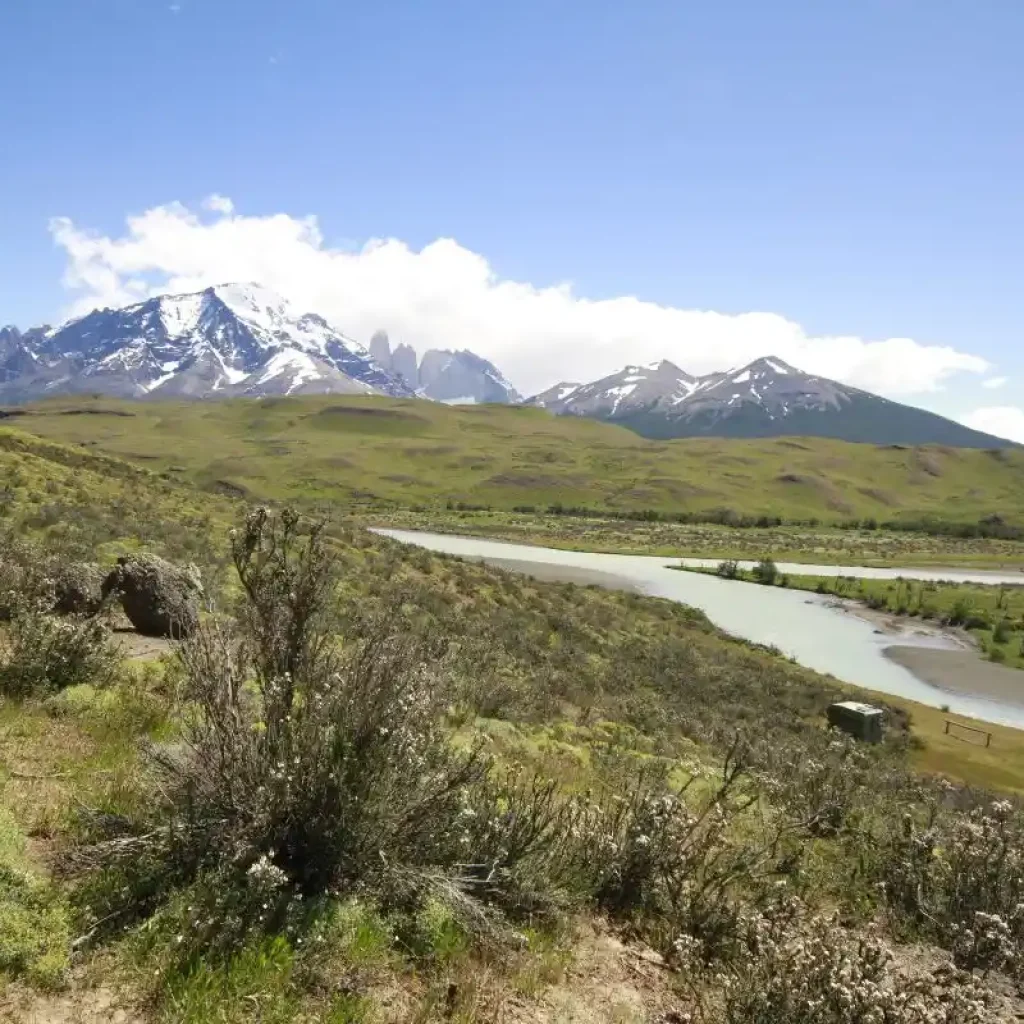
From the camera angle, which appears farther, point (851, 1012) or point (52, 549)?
point (52, 549)

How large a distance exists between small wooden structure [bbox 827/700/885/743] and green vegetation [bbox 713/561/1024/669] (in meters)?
29.5

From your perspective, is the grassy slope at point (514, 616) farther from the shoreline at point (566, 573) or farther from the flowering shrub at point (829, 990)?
the shoreline at point (566, 573)

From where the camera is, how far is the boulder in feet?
42.3

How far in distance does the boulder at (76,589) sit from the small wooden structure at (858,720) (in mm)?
24037

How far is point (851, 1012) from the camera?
13.5 feet

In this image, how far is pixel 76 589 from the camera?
43.2 ft

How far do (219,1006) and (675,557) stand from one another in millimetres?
98077

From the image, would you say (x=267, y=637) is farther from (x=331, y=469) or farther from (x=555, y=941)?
(x=331, y=469)

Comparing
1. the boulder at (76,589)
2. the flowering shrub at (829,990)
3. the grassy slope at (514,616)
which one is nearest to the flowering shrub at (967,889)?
the flowering shrub at (829,990)

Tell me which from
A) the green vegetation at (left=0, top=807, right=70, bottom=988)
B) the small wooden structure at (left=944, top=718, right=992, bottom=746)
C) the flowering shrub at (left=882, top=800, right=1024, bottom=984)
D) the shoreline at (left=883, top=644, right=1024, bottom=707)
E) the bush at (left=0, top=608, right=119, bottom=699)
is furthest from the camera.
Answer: the shoreline at (left=883, top=644, right=1024, bottom=707)

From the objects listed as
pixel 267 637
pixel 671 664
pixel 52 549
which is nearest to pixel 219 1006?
pixel 267 637

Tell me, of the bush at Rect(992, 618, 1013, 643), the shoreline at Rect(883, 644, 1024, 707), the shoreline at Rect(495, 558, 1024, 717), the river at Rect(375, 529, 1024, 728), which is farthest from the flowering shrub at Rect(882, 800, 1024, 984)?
the bush at Rect(992, 618, 1013, 643)

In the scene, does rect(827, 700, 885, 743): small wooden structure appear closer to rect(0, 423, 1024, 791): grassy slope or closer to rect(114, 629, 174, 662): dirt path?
rect(0, 423, 1024, 791): grassy slope

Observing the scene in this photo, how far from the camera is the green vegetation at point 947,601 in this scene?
2202 inches
